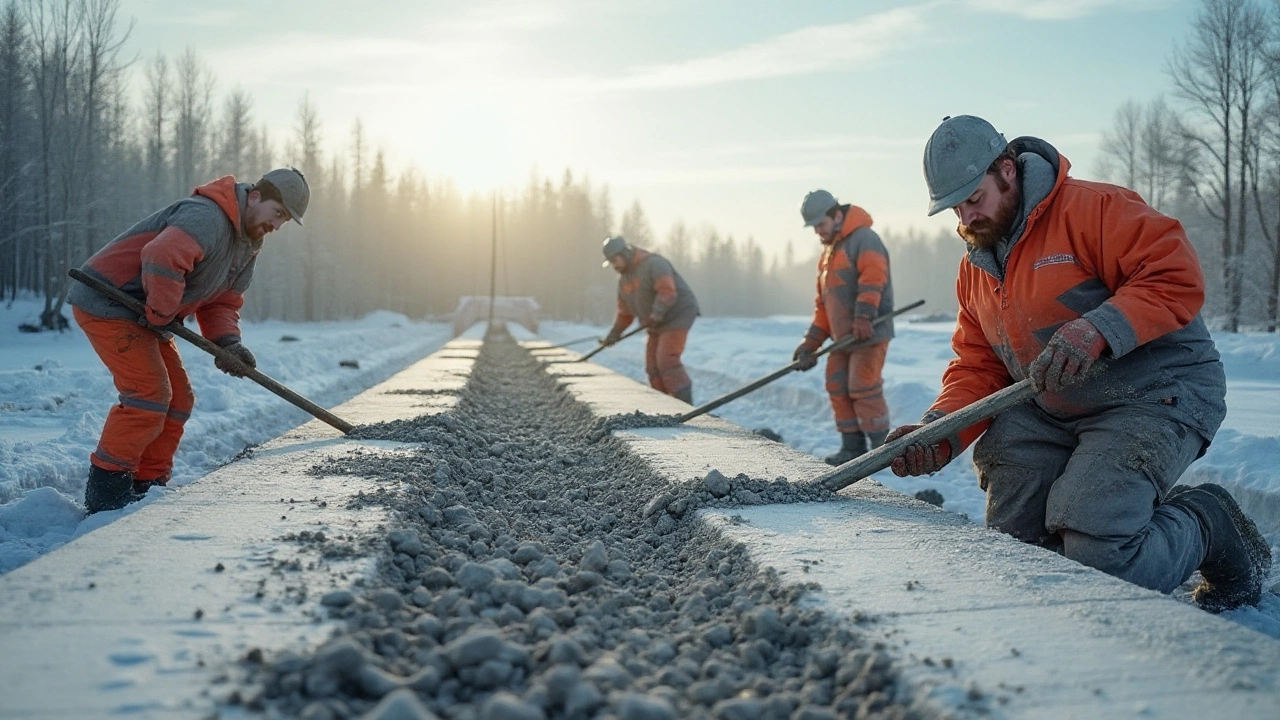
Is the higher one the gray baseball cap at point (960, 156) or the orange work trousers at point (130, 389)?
the gray baseball cap at point (960, 156)

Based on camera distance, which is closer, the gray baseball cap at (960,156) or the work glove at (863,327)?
the gray baseball cap at (960,156)

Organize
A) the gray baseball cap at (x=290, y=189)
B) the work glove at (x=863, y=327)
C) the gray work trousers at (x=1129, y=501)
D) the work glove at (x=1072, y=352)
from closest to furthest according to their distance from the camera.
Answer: the work glove at (x=1072, y=352) < the gray work trousers at (x=1129, y=501) < the gray baseball cap at (x=290, y=189) < the work glove at (x=863, y=327)

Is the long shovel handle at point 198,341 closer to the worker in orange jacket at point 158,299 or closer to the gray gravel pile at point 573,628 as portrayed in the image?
the worker in orange jacket at point 158,299

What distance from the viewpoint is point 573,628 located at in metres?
2.02

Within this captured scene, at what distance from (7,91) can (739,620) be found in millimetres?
27499

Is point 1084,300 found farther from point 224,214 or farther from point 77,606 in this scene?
point 224,214

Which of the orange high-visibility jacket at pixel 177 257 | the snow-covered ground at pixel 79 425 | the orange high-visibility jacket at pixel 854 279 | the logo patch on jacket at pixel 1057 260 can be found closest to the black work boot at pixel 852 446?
the orange high-visibility jacket at pixel 854 279

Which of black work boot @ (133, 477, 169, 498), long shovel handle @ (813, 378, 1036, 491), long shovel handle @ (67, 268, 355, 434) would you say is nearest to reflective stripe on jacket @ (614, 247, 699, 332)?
long shovel handle @ (67, 268, 355, 434)

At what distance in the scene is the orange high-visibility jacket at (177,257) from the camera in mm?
3863

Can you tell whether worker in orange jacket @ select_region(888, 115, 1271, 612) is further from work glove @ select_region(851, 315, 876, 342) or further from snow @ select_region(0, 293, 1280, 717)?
work glove @ select_region(851, 315, 876, 342)

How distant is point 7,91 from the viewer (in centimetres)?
2277

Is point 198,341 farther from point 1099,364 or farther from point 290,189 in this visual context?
point 1099,364

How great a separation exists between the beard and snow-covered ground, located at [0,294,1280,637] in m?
1.46

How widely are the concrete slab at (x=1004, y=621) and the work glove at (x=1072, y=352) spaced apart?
0.53 m
